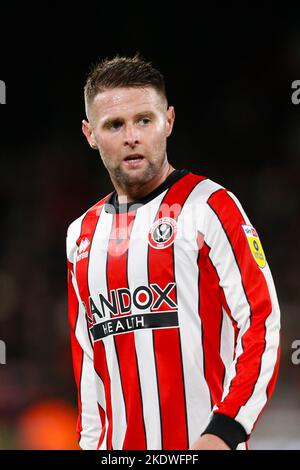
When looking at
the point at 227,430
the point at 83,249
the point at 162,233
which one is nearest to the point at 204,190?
the point at 162,233

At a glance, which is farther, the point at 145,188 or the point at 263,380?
the point at 145,188

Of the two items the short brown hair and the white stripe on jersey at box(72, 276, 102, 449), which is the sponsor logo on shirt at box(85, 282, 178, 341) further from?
the short brown hair

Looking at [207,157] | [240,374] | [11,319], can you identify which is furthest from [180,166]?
[240,374]

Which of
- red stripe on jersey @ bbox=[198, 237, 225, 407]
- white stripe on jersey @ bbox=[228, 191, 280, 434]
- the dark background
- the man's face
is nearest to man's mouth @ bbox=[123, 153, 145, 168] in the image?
the man's face

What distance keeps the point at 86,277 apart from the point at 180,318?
40 centimetres

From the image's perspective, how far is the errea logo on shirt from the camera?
2.68 m

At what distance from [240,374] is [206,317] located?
0.28 m

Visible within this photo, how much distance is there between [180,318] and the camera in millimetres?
2385

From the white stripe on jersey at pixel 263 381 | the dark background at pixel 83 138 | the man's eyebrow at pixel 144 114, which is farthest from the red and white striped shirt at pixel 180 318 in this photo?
the dark background at pixel 83 138

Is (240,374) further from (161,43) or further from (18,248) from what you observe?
(161,43)

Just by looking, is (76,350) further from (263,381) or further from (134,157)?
(263,381)

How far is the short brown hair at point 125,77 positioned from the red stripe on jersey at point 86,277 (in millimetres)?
429

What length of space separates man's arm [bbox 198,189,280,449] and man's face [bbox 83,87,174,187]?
0.27m

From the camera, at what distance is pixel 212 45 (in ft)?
26.2
